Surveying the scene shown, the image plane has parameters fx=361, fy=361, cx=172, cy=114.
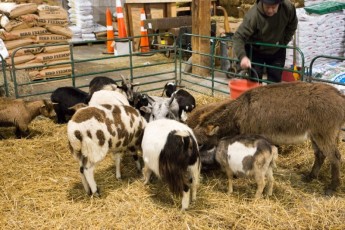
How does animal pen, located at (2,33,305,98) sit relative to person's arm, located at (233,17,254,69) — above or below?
below

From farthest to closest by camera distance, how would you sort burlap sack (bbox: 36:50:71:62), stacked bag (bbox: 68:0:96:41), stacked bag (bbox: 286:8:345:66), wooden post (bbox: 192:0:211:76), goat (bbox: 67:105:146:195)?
stacked bag (bbox: 68:0:96:41), burlap sack (bbox: 36:50:71:62), wooden post (bbox: 192:0:211:76), stacked bag (bbox: 286:8:345:66), goat (bbox: 67:105:146:195)

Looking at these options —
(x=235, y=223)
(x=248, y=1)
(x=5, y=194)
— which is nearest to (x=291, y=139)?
(x=235, y=223)

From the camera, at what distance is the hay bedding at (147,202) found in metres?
3.37

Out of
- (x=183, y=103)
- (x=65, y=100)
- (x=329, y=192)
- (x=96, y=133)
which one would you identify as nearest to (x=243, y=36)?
(x=183, y=103)

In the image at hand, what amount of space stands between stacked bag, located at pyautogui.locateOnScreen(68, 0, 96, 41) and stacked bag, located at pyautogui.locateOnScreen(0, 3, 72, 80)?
5.05m

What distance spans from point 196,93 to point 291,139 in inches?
155

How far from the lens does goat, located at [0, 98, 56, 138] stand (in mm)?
5348

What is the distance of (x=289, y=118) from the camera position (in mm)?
3799

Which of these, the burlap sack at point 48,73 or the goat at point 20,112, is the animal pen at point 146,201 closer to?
the goat at point 20,112

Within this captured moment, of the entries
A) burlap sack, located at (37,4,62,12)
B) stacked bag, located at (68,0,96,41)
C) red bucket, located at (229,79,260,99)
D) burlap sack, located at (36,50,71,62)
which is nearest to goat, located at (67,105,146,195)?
red bucket, located at (229,79,260,99)

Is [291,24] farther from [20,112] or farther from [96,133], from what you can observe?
[20,112]

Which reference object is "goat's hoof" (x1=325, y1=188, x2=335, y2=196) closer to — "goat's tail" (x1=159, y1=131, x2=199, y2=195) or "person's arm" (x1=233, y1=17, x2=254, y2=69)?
"goat's tail" (x1=159, y1=131, x2=199, y2=195)

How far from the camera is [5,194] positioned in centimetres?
390

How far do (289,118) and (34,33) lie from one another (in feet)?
22.5
